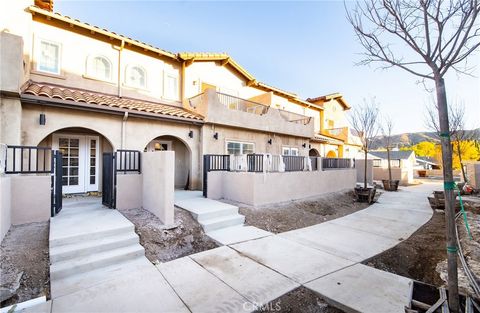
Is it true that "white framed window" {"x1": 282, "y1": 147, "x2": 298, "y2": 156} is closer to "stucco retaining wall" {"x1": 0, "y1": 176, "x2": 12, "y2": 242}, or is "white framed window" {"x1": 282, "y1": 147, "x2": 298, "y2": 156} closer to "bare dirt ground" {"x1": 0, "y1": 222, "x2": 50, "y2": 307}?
"bare dirt ground" {"x1": 0, "y1": 222, "x2": 50, "y2": 307}

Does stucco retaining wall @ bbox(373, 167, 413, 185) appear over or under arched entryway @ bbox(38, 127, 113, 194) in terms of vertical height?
under

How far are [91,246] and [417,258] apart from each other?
23.7 feet

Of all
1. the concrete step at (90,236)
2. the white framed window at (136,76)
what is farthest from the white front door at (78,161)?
the concrete step at (90,236)

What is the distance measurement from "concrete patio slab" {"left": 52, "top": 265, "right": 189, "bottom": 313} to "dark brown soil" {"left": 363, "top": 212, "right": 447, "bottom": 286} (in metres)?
4.17

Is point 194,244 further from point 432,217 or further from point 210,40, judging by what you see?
point 210,40

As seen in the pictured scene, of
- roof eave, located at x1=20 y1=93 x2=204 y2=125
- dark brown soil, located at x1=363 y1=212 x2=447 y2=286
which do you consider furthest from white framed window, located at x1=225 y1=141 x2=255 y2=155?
dark brown soil, located at x1=363 y1=212 x2=447 y2=286

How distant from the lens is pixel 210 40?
49.8ft

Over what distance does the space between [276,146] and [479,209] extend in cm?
1001

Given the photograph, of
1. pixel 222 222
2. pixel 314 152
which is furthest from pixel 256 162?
pixel 314 152

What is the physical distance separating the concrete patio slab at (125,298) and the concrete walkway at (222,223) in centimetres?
219

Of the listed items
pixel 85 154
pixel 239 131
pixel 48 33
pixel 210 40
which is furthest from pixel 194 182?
pixel 210 40

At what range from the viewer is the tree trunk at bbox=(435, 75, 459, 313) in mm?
2637

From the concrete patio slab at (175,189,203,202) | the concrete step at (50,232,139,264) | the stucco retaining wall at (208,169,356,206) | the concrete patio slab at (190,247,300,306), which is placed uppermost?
the stucco retaining wall at (208,169,356,206)

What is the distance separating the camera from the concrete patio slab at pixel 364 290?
324cm
